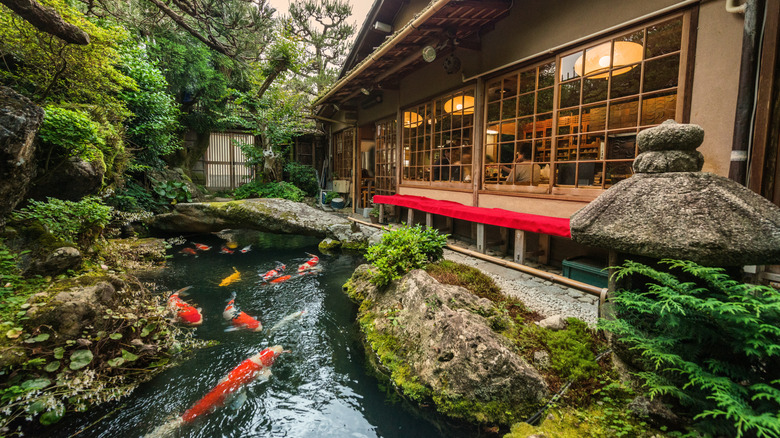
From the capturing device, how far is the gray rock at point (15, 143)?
3.54m

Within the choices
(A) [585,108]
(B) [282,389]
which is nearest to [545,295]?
(A) [585,108]

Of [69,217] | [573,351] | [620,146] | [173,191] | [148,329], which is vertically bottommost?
[148,329]

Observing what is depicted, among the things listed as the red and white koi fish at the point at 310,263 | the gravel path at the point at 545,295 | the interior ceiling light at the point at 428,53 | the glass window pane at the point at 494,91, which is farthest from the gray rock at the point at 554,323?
Result: the interior ceiling light at the point at 428,53

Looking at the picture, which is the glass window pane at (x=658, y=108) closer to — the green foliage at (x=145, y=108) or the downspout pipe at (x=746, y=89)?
the downspout pipe at (x=746, y=89)

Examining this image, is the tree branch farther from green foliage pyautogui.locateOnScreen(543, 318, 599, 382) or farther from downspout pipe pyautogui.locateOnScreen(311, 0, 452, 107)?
green foliage pyautogui.locateOnScreen(543, 318, 599, 382)

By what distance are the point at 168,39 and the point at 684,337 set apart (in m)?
16.9

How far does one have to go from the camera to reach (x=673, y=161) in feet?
7.37

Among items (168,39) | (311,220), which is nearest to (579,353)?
(311,220)

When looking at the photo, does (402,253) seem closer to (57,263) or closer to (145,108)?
(57,263)

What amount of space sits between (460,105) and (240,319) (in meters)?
6.01

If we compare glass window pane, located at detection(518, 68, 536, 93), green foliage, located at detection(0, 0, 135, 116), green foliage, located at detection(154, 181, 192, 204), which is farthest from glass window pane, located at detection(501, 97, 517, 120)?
green foliage, located at detection(154, 181, 192, 204)

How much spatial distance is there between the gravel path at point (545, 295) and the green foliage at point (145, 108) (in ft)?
31.0

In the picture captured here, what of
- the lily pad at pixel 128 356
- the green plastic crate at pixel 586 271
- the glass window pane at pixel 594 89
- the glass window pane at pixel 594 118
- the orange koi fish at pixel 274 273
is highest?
the glass window pane at pixel 594 89

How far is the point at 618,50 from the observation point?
14.5 feet
